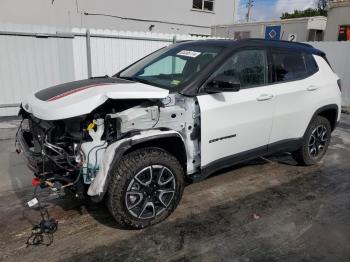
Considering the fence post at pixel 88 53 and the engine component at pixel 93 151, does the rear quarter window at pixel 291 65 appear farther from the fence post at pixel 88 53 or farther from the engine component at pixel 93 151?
the fence post at pixel 88 53

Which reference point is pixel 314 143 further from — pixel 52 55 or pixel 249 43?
pixel 52 55

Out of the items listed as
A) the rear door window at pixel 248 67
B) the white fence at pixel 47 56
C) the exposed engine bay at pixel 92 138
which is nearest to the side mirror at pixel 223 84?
the rear door window at pixel 248 67

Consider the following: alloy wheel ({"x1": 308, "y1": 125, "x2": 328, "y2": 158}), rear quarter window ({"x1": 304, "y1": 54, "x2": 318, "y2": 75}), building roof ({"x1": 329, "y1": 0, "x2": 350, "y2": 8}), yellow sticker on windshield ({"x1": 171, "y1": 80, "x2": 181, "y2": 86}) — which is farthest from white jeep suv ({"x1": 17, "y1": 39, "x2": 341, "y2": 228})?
building roof ({"x1": 329, "y1": 0, "x2": 350, "y2": 8})

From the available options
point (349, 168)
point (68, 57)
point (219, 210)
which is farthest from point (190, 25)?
point (219, 210)

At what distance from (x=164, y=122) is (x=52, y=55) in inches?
223

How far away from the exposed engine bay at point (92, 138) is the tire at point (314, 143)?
2.42 metres

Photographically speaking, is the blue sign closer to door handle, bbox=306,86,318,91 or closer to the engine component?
door handle, bbox=306,86,318,91

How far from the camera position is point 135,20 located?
16.0 m

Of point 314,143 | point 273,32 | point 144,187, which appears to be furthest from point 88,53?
point 273,32

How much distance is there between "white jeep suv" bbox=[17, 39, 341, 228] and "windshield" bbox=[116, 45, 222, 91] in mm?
16

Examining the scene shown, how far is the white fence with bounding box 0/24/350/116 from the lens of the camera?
296 inches

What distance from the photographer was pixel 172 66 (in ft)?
14.3

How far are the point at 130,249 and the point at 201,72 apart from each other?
1916 mm

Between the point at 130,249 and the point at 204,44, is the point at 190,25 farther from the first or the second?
the point at 130,249
